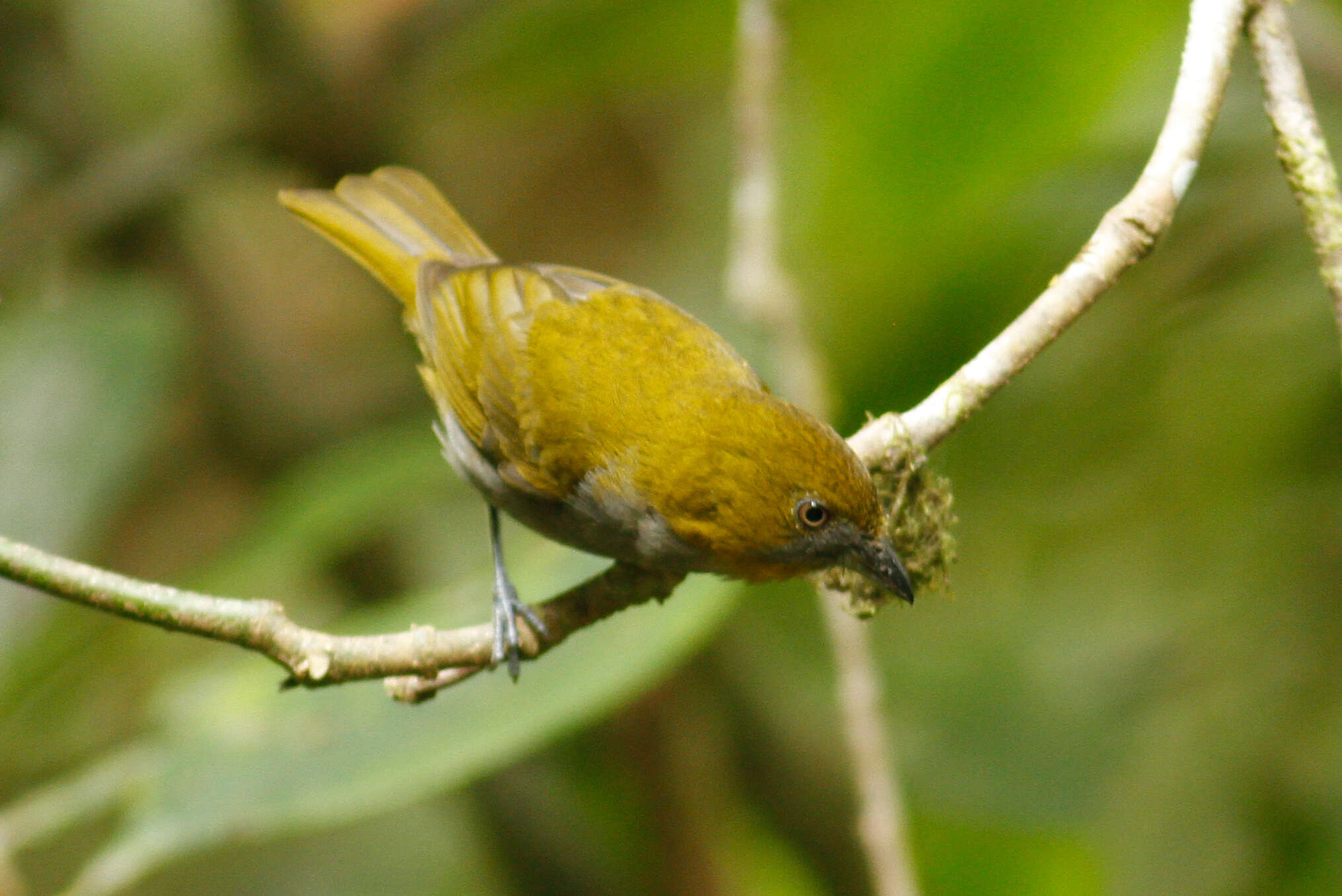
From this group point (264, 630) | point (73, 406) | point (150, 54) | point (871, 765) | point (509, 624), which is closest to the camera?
point (264, 630)

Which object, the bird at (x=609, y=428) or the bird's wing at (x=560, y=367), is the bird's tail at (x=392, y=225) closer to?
the bird at (x=609, y=428)

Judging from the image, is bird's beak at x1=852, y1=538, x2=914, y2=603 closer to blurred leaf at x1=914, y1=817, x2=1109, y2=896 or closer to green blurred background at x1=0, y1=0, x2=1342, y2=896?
green blurred background at x1=0, y1=0, x2=1342, y2=896

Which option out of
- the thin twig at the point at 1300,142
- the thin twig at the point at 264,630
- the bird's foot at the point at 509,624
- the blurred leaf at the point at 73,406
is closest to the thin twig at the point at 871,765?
the bird's foot at the point at 509,624

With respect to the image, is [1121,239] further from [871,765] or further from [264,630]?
[264,630]

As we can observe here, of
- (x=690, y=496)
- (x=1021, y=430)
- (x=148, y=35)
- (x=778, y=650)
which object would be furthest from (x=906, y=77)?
(x=148, y=35)

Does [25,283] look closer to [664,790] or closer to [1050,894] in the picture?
[664,790]

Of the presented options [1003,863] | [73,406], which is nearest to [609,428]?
[1003,863]
